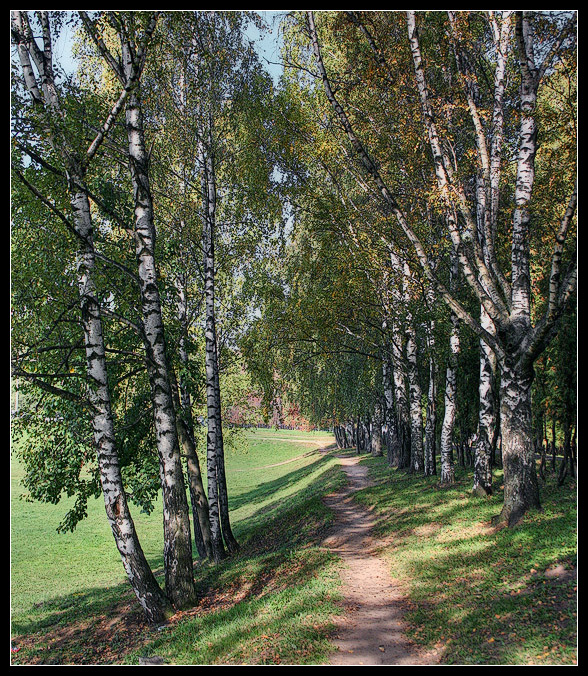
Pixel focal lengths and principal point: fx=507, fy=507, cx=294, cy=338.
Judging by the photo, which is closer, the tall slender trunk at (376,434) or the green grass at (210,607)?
the green grass at (210,607)

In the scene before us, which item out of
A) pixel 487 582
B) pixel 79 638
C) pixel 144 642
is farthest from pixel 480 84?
pixel 79 638

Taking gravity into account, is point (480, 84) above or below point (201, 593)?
above

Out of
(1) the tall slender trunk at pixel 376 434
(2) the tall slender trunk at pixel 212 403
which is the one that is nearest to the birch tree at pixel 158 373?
(2) the tall slender trunk at pixel 212 403

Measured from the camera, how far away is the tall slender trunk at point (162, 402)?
9.66 meters

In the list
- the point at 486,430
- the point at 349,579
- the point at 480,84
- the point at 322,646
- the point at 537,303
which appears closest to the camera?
the point at 322,646

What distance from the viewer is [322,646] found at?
6578 mm

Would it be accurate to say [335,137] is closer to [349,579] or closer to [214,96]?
[214,96]

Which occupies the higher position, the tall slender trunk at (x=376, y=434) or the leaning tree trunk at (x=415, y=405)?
the leaning tree trunk at (x=415, y=405)

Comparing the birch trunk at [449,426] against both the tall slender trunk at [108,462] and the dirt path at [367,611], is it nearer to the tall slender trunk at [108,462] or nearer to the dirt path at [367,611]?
the dirt path at [367,611]

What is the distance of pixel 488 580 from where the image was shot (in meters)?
7.62

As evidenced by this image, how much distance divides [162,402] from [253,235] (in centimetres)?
914

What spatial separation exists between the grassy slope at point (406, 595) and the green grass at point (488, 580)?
0.07ft

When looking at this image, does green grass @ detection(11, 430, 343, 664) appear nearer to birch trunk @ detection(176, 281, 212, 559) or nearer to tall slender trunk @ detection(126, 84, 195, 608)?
tall slender trunk @ detection(126, 84, 195, 608)
